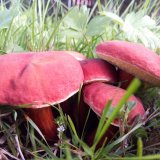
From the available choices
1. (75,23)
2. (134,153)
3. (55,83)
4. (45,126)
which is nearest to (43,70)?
(55,83)

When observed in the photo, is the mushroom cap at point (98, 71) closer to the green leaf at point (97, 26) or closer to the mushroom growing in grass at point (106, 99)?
the mushroom growing in grass at point (106, 99)

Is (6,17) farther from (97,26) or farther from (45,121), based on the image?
(45,121)

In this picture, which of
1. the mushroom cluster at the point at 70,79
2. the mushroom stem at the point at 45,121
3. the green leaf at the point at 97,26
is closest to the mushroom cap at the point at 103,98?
the mushroom cluster at the point at 70,79

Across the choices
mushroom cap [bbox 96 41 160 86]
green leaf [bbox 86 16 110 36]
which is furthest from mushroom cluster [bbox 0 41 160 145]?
green leaf [bbox 86 16 110 36]

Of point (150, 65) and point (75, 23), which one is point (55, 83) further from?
point (75, 23)

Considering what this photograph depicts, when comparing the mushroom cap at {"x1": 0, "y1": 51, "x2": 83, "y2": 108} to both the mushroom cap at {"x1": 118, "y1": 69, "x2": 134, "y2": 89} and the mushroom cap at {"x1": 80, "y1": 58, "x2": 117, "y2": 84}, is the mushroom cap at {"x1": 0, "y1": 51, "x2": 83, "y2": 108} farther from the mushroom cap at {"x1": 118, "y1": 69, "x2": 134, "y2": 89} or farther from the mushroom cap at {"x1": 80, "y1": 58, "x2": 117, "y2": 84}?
the mushroom cap at {"x1": 118, "y1": 69, "x2": 134, "y2": 89}
